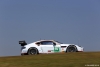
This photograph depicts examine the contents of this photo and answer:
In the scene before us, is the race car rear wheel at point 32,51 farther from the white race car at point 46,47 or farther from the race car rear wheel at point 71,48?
the race car rear wheel at point 71,48

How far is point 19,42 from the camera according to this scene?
2047 centimetres

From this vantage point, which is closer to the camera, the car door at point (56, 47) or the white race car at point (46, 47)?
the white race car at point (46, 47)

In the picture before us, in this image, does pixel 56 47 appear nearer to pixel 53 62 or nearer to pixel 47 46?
pixel 47 46

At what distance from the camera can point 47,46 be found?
20938 mm

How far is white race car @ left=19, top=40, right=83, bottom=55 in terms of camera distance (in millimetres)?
20281

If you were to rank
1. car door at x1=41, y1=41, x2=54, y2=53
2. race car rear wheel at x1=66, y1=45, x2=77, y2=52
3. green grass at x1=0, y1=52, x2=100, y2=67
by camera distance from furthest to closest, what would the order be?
car door at x1=41, y1=41, x2=54, y2=53, race car rear wheel at x1=66, y1=45, x2=77, y2=52, green grass at x1=0, y1=52, x2=100, y2=67

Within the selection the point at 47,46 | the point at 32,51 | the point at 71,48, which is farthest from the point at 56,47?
the point at 32,51

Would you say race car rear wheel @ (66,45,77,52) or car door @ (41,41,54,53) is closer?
race car rear wheel @ (66,45,77,52)

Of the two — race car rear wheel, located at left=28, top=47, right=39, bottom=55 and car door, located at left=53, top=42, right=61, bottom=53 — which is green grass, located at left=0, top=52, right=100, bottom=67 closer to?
race car rear wheel, located at left=28, top=47, right=39, bottom=55

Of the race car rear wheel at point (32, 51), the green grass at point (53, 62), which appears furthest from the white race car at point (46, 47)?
the green grass at point (53, 62)

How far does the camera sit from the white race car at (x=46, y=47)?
2028 cm

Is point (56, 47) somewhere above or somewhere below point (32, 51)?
above

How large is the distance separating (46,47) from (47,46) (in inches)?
5.0

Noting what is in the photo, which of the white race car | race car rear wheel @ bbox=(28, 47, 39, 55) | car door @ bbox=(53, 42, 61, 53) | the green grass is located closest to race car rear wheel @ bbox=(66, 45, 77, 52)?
the white race car
